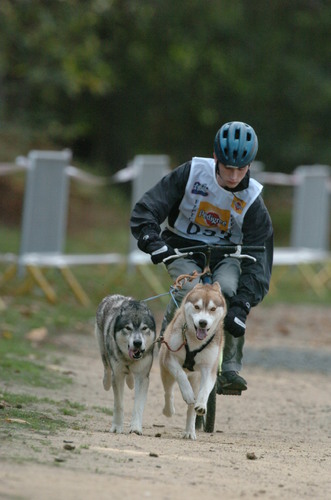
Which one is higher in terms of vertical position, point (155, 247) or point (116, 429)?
point (155, 247)

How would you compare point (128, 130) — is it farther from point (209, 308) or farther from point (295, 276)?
point (209, 308)

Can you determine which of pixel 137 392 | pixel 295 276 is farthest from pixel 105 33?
pixel 137 392

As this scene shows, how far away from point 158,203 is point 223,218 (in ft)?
1.59

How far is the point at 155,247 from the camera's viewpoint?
27.2 ft

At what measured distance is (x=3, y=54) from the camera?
2897 centimetres

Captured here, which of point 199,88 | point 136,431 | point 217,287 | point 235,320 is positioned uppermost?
point 199,88

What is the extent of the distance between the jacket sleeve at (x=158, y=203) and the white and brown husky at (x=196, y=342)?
0.62 meters

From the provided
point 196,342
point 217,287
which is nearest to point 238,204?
point 217,287

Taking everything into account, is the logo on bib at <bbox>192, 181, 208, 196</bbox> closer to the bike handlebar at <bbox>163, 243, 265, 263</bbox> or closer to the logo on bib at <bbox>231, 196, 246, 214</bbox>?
the logo on bib at <bbox>231, 196, 246, 214</bbox>

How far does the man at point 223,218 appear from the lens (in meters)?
8.52

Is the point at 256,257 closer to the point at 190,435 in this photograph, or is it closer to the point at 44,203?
the point at 190,435

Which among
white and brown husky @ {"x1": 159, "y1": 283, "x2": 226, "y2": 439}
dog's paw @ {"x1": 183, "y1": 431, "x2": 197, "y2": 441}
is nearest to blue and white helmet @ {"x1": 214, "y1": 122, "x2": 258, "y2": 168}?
white and brown husky @ {"x1": 159, "y1": 283, "x2": 226, "y2": 439}

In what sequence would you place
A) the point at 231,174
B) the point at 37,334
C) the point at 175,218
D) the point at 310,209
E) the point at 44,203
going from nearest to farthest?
the point at 231,174 < the point at 175,218 < the point at 37,334 < the point at 44,203 < the point at 310,209

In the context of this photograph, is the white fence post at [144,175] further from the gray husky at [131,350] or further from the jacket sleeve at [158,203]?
the gray husky at [131,350]
